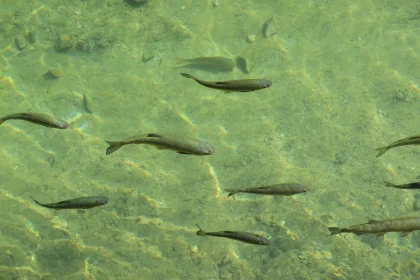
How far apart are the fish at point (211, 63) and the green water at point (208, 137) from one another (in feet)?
0.75

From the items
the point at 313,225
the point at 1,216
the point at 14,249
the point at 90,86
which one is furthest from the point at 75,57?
the point at 313,225

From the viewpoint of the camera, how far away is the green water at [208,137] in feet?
18.3

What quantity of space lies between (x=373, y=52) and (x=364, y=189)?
3149mm

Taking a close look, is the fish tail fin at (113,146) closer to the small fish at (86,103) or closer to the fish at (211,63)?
the small fish at (86,103)

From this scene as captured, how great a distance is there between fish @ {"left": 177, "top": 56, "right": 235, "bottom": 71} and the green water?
0.23 metres

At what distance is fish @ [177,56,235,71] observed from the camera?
24.2 feet

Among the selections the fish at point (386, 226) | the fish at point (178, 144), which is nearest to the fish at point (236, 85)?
the fish at point (178, 144)

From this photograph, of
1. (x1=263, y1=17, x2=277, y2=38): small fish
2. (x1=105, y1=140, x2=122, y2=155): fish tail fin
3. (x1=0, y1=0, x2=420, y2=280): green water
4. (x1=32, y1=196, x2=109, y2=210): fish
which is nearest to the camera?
(x1=32, y1=196, x2=109, y2=210): fish

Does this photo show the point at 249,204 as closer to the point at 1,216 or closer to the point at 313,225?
the point at 313,225

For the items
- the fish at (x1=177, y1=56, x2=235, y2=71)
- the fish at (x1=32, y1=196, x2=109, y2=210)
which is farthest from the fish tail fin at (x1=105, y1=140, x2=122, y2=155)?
the fish at (x1=177, y1=56, x2=235, y2=71)

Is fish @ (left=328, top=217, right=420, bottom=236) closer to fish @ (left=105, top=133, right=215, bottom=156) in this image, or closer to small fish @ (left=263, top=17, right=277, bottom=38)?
fish @ (left=105, top=133, right=215, bottom=156)

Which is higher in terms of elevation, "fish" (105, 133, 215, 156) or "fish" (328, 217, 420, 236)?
"fish" (105, 133, 215, 156)

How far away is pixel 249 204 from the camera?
6223 millimetres

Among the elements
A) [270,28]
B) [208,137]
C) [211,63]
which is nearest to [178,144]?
[208,137]
